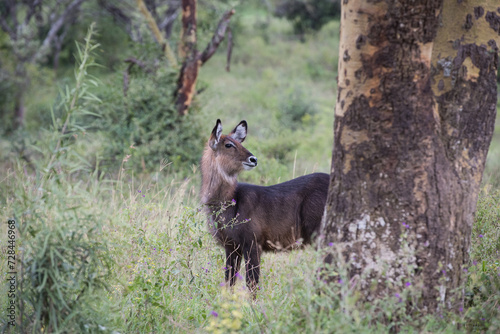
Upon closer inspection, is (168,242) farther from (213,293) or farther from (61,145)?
(61,145)

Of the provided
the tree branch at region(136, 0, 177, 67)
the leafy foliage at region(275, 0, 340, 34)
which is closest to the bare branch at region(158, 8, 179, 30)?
the tree branch at region(136, 0, 177, 67)

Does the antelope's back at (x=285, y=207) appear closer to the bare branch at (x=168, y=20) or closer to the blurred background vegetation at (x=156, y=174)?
the blurred background vegetation at (x=156, y=174)

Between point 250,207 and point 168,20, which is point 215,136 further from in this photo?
point 168,20

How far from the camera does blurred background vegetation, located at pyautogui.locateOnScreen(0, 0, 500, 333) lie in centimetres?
327

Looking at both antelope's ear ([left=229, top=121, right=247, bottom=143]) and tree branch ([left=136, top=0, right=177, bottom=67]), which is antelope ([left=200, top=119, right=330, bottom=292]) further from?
tree branch ([left=136, top=0, right=177, bottom=67])

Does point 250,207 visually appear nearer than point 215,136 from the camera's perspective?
Yes

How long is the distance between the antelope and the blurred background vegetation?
0.75 ft

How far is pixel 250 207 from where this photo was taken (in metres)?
5.43

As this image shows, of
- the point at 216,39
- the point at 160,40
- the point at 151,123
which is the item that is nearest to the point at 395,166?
the point at 151,123

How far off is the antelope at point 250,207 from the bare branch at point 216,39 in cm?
562

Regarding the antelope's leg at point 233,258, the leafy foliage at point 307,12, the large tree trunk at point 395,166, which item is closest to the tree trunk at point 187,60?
the antelope's leg at point 233,258

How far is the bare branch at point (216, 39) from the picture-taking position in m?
11.1

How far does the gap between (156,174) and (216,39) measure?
571 cm

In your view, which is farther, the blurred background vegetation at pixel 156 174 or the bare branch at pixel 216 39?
the bare branch at pixel 216 39
